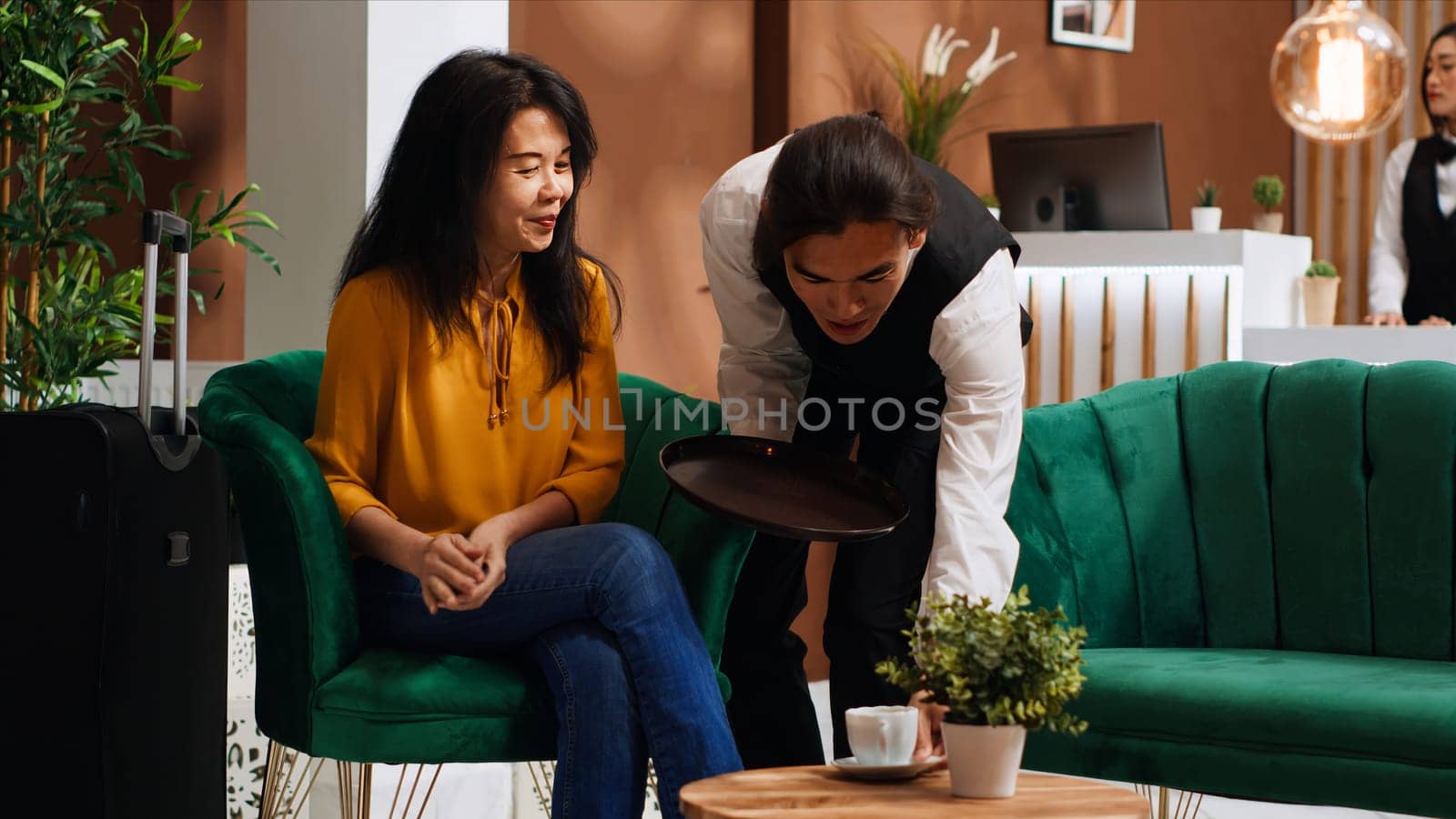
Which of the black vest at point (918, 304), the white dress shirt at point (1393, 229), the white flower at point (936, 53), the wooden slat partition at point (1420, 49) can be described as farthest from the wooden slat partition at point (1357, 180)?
the black vest at point (918, 304)

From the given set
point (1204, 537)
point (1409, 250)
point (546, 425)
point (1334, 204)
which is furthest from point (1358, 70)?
point (546, 425)

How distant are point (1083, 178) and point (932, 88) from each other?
0.81 metres

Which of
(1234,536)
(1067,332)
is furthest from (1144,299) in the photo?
(1234,536)

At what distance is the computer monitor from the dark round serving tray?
2.45 meters

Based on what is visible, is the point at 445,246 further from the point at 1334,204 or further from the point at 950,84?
the point at 1334,204

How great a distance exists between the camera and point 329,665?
1.99 meters

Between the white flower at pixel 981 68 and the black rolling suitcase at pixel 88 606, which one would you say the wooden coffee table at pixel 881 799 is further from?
the white flower at pixel 981 68

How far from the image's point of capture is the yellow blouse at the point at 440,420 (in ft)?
6.88

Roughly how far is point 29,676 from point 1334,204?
6002mm

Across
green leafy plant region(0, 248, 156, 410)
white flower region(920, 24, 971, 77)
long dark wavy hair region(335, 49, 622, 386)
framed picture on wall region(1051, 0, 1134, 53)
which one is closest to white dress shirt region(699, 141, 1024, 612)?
long dark wavy hair region(335, 49, 622, 386)

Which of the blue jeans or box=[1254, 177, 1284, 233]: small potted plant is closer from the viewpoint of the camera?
the blue jeans

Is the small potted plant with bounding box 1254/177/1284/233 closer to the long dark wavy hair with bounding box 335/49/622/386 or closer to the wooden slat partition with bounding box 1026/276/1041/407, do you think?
the wooden slat partition with bounding box 1026/276/1041/407

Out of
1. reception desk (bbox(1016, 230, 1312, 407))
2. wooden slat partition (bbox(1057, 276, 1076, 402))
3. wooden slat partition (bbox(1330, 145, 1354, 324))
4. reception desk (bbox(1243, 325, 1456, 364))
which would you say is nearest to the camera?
reception desk (bbox(1243, 325, 1456, 364))

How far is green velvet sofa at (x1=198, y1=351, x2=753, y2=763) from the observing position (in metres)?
1.97
